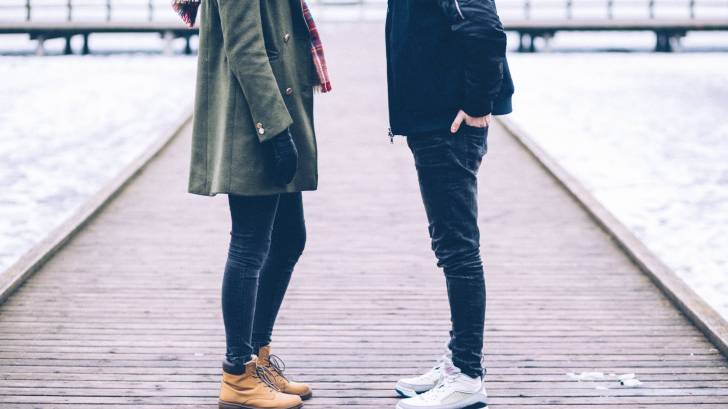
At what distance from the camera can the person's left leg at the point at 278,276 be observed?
115 inches

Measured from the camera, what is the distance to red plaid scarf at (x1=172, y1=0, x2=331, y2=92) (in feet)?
9.00

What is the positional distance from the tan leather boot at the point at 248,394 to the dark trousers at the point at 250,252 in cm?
3

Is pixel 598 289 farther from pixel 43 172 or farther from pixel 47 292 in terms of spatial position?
pixel 43 172

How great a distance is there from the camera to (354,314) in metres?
3.97

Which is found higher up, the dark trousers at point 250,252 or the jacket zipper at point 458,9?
the jacket zipper at point 458,9

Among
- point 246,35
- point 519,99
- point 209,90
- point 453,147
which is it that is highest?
point 246,35

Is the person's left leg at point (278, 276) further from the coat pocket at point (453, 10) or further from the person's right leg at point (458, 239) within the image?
the coat pocket at point (453, 10)

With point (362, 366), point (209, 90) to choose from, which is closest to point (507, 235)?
point (362, 366)

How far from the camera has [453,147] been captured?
272 cm

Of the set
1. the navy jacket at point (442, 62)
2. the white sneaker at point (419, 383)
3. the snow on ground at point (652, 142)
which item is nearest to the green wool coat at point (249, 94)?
the navy jacket at point (442, 62)

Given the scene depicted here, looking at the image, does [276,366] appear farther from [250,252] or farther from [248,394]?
[250,252]

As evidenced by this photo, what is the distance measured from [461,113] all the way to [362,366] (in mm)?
1148

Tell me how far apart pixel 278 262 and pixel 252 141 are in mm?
520

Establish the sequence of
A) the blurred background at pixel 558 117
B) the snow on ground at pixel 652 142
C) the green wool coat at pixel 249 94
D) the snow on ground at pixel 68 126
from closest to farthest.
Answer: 1. the green wool coat at pixel 249 94
2. the snow on ground at pixel 652 142
3. the blurred background at pixel 558 117
4. the snow on ground at pixel 68 126
